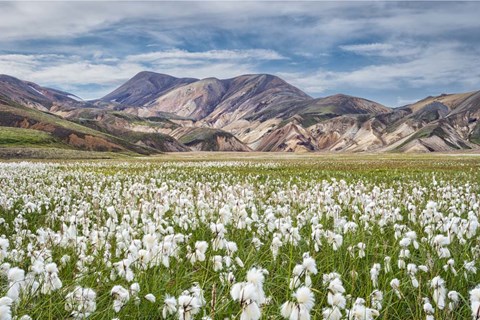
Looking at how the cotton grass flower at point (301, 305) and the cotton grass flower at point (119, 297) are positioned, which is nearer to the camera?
the cotton grass flower at point (301, 305)

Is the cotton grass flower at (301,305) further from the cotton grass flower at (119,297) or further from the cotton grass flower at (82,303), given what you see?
the cotton grass flower at (82,303)

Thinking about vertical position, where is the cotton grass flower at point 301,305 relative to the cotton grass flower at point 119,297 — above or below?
above

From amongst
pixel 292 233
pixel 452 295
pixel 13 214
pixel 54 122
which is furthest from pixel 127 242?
pixel 54 122

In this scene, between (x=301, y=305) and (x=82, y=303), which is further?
(x=82, y=303)

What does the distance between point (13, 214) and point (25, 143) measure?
114 meters

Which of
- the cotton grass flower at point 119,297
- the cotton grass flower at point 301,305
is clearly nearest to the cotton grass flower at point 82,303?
the cotton grass flower at point 119,297

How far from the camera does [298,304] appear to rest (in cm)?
282

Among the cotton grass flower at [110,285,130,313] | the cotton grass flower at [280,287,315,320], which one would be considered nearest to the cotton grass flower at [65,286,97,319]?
the cotton grass flower at [110,285,130,313]

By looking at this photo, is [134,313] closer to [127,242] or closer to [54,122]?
[127,242]

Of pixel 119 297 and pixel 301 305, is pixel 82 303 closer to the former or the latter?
pixel 119 297

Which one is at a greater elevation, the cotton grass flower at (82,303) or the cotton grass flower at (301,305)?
the cotton grass flower at (301,305)

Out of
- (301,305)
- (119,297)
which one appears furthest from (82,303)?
(301,305)

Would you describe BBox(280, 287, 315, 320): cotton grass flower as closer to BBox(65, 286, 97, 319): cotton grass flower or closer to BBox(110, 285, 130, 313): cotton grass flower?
BBox(110, 285, 130, 313): cotton grass flower

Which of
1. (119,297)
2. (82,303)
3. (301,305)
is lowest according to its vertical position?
(82,303)
